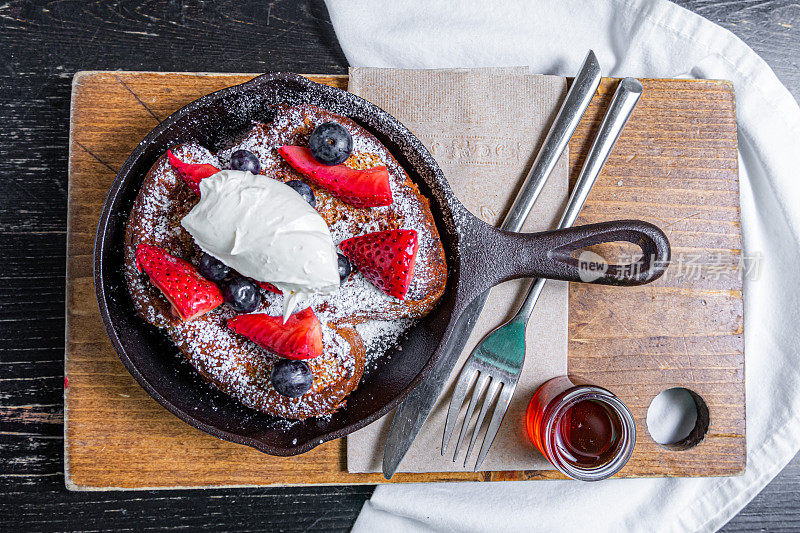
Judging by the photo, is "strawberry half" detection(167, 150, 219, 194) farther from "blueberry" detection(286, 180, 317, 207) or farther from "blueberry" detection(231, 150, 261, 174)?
"blueberry" detection(286, 180, 317, 207)

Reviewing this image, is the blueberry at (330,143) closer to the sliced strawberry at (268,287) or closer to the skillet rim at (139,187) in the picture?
the skillet rim at (139,187)

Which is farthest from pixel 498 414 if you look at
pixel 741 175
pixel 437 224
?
pixel 741 175

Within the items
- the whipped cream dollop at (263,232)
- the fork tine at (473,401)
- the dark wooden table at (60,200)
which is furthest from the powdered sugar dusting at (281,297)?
the dark wooden table at (60,200)

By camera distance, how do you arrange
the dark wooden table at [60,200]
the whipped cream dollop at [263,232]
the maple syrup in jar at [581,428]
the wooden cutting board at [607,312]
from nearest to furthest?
1. the whipped cream dollop at [263,232]
2. the maple syrup in jar at [581,428]
3. the wooden cutting board at [607,312]
4. the dark wooden table at [60,200]

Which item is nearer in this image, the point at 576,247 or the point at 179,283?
the point at 179,283

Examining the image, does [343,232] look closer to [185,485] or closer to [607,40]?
[185,485]

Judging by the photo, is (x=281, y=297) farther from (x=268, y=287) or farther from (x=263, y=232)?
(x=263, y=232)

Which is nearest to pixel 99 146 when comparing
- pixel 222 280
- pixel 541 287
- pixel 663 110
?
pixel 222 280

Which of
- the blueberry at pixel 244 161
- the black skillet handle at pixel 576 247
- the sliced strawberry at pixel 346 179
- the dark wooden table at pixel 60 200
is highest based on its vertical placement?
the black skillet handle at pixel 576 247
